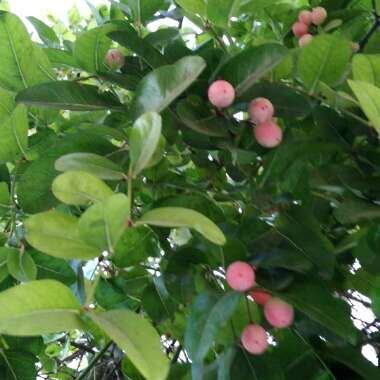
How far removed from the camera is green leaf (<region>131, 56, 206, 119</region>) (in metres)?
0.46

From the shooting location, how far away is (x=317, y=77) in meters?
0.59

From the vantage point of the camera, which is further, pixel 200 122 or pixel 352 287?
pixel 352 287

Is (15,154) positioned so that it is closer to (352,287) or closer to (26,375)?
(26,375)

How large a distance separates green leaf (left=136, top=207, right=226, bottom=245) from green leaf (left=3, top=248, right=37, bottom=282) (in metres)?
0.23

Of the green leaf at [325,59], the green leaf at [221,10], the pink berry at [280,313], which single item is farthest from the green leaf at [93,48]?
the pink berry at [280,313]

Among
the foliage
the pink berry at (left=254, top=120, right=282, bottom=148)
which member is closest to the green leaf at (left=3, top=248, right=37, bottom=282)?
the foliage

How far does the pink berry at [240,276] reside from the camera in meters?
0.47

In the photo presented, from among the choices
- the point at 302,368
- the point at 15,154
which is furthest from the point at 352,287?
the point at 15,154

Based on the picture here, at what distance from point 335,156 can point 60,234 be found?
309 millimetres

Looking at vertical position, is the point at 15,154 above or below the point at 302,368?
above

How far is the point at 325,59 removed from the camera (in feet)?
1.89

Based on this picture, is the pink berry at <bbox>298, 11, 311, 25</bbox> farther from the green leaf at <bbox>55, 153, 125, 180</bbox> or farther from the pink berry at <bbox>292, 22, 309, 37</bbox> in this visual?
the green leaf at <bbox>55, 153, 125, 180</bbox>

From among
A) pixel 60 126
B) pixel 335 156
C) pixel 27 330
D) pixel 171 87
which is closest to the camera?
pixel 27 330

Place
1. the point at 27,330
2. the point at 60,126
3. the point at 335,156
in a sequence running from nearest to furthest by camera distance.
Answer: the point at 27,330 → the point at 335,156 → the point at 60,126
